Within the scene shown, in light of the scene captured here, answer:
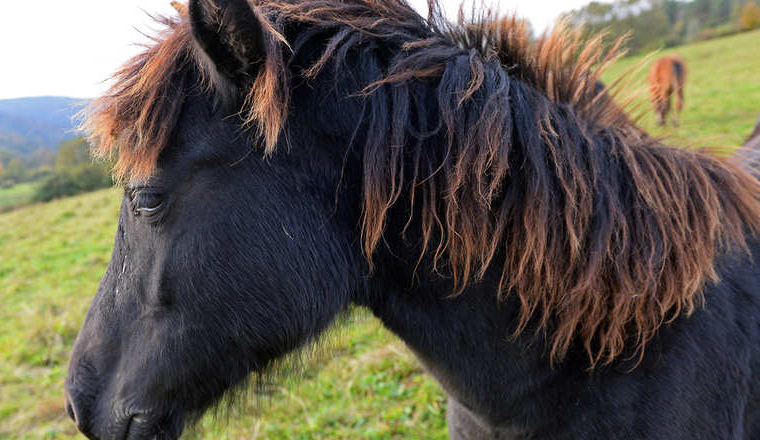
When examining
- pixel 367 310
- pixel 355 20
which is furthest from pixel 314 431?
pixel 355 20

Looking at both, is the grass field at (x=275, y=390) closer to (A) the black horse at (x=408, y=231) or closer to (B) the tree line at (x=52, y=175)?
(A) the black horse at (x=408, y=231)

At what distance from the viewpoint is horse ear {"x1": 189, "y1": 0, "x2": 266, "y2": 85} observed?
1.10m

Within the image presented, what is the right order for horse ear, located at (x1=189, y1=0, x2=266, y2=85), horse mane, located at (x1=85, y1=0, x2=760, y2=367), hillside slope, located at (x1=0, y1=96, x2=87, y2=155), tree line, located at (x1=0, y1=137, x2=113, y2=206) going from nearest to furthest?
horse ear, located at (x1=189, y1=0, x2=266, y2=85) < horse mane, located at (x1=85, y1=0, x2=760, y2=367) < hillside slope, located at (x1=0, y1=96, x2=87, y2=155) < tree line, located at (x1=0, y1=137, x2=113, y2=206)

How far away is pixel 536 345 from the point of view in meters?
1.44

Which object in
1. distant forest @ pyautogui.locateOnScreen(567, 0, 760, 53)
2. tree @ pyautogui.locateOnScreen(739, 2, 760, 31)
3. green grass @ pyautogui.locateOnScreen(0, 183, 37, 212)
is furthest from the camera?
tree @ pyautogui.locateOnScreen(739, 2, 760, 31)

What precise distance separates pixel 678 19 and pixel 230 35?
1722 inches

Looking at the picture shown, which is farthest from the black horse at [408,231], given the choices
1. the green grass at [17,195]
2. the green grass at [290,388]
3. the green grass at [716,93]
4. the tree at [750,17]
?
the tree at [750,17]

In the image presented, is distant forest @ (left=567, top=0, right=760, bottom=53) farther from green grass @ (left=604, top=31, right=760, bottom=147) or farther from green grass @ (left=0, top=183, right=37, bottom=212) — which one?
green grass @ (left=0, top=183, right=37, bottom=212)

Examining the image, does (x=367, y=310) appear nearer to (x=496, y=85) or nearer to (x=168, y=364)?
(x=168, y=364)

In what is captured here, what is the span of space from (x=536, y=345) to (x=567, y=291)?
8.0 inches

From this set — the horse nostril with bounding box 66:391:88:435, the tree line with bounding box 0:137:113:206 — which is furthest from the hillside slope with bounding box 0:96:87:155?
the tree line with bounding box 0:137:113:206

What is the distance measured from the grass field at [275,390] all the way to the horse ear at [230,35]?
2.77 feet

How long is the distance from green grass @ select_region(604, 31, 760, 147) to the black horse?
421mm

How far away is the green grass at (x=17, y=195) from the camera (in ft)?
62.0
